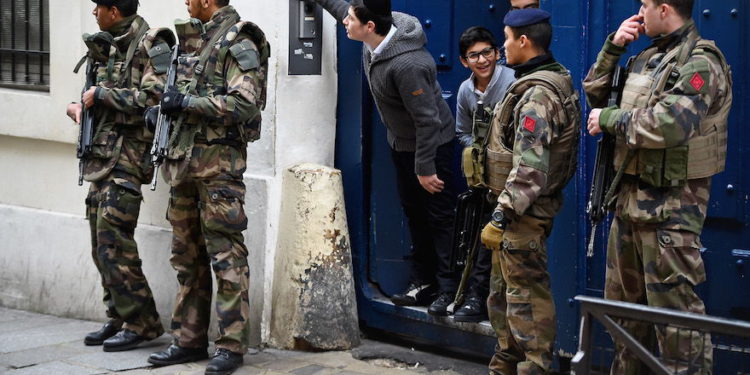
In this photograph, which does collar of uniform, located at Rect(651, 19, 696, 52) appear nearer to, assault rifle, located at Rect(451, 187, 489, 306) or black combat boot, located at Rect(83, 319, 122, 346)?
assault rifle, located at Rect(451, 187, 489, 306)

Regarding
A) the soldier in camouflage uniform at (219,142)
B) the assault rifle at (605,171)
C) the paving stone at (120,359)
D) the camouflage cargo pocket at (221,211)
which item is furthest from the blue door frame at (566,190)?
the paving stone at (120,359)

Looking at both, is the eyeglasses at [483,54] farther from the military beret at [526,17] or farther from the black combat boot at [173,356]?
the black combat boot at [173,356]

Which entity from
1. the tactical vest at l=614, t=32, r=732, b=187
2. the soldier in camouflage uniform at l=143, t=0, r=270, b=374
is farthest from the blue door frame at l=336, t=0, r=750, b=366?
the soldier in camouflage uniform at l=143, t=0, r=270, b=374

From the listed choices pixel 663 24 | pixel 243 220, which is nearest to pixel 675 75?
pixel 663 24

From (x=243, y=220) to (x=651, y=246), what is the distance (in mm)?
2234

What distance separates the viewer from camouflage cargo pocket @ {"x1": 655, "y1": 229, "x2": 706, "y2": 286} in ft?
14.6

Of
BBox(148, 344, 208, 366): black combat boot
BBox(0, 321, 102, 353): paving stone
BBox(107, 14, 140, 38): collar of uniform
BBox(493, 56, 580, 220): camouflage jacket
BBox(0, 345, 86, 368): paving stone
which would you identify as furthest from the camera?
BBox(0, 321, 102, 353): paving stone

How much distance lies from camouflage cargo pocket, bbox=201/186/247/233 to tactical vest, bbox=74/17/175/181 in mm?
801

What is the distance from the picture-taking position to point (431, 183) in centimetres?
577

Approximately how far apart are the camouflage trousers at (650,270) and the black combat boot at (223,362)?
208 centimetres

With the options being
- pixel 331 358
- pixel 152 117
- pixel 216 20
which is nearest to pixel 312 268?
pixel 331 358

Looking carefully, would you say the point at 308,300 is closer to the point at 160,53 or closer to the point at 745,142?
the point at 160,53

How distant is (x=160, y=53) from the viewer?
618 centimetres

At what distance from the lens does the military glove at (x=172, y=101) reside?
5.59 meters
